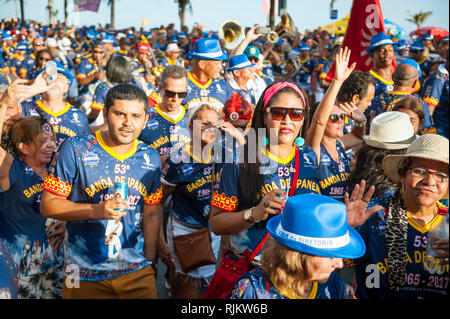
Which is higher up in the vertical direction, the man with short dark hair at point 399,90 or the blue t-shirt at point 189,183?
the man with short dark hair at point 399,90

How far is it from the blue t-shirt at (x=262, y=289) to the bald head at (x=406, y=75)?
4726mm

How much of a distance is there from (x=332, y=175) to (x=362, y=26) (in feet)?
10.0

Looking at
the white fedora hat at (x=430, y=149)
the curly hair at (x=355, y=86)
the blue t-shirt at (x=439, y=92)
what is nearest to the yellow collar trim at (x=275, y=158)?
the white fedora hat at (x=430, y=149)

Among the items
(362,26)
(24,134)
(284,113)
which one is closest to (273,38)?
(362,26)

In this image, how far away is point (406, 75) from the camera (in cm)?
630

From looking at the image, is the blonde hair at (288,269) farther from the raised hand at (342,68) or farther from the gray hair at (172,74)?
the gray hair at (172,74)

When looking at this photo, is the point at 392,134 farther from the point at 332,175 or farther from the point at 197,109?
the point at 197,109

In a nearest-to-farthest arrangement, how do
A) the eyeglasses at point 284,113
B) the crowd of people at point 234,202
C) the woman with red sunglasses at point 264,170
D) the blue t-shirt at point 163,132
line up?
the crowd of people at point 234,202, the woman with red sunglasses at point 264,170, the eyeglasses at point 284,113, the blue t-shirt at point 163,132

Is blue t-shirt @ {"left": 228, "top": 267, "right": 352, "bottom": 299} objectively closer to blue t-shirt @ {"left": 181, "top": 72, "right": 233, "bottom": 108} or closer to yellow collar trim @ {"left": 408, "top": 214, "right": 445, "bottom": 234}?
yellow collar trim @ {"left": 408, "top": 214, "right": 445, "bottom": 234}

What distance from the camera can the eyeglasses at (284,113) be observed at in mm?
3223

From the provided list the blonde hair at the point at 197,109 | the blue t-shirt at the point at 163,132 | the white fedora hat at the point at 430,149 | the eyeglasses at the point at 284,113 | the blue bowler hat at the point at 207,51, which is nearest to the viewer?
the white fedora hat at the point at 430,149

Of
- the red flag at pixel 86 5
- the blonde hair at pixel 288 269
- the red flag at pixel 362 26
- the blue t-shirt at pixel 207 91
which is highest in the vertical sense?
the red flag at pixel 86 5

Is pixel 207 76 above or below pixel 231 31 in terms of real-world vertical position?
below
